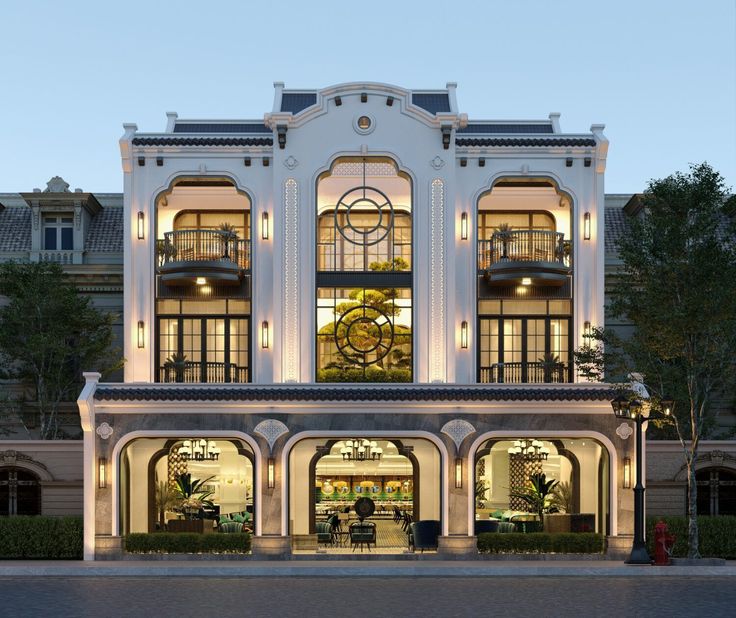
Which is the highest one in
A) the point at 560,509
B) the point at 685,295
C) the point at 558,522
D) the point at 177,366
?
the point at 685,295

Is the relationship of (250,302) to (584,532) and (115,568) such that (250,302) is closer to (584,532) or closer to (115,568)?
(115,568)

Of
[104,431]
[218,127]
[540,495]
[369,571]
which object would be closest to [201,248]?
[218,127]

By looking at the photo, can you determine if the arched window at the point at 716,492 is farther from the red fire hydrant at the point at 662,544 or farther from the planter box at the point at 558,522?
the planter box at the point at 558,522

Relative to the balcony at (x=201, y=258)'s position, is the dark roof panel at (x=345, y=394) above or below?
below

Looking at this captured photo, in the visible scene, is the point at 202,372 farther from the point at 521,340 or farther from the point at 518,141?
the point at 518,141

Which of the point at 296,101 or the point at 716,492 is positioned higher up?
the point at 296,101

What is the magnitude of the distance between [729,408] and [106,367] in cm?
2086

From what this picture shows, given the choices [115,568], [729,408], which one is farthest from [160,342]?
[729,408]

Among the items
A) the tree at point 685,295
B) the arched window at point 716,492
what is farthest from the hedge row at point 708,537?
the arched window at point 716,492

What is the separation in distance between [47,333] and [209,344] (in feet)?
16.5

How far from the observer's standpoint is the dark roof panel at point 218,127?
32.5 metres

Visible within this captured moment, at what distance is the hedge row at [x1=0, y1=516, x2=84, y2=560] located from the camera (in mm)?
28109

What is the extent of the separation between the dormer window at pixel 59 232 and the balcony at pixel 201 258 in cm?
589

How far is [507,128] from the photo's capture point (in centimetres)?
3297
